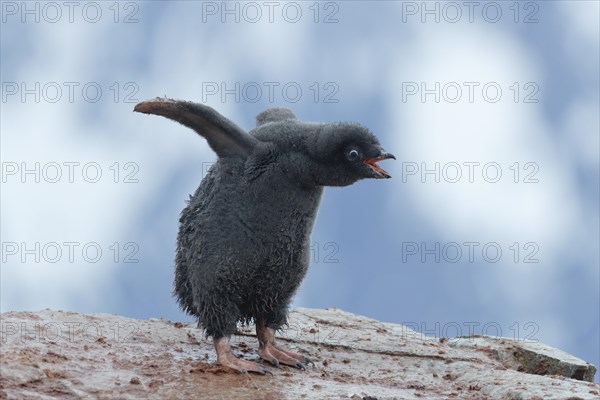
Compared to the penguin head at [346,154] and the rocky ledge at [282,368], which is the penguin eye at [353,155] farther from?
the rocky ledge at [282,368]

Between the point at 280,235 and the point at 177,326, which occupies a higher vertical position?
the point at 280,235

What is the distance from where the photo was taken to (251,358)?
24.3ft

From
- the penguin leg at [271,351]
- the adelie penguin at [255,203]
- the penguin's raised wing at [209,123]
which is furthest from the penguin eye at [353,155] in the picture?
the penguin leg at [271,351]

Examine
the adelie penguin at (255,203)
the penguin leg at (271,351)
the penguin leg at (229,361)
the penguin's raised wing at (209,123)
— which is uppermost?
the penguin's raised wing at (209,123)

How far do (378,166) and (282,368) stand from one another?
1.88m

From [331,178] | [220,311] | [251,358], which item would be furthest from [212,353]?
[331,178]

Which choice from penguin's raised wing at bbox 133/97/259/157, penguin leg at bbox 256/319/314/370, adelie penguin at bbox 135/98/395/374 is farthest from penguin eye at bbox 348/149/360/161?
penguin leg at bbox 256/319/314/370

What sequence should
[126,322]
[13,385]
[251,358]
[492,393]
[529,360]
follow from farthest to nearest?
[529,360]
[126,322]
[251,358]
[492,393]
[13,385]

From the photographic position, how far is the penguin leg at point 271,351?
23.7 feet

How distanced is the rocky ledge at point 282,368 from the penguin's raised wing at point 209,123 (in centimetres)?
174

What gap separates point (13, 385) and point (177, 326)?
2.82 meters

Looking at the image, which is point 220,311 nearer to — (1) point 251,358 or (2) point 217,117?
(1) point 251,358

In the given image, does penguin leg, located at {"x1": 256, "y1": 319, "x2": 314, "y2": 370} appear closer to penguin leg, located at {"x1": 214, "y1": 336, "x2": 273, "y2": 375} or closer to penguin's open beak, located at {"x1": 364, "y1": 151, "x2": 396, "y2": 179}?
penguin leg, located at {"x1": 214, "y1": 336, "x2": 273, "y2": 375}

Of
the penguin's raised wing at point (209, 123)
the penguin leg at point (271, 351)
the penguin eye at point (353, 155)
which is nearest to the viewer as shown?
the penguin eye at point (353, 155)
